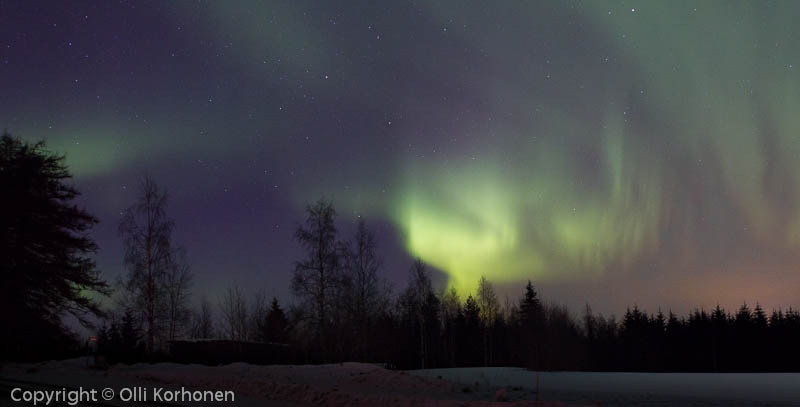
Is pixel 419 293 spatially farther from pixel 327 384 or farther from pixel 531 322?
pixel 327 384

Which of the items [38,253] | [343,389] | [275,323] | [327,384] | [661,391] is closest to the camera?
[343,389]

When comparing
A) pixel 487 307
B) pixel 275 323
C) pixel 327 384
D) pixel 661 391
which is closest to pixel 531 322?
pixel 487 307

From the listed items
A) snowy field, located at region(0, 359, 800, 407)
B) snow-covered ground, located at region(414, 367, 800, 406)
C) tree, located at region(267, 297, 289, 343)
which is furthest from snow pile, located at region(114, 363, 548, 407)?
tree, located at region(267, 297, 289, 343)

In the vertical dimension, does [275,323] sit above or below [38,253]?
below

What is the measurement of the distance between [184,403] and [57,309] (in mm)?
22733

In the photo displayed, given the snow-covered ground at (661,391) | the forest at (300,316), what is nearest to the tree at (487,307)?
the forest at (300,316)

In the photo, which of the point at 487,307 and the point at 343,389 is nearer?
the point at 343,389

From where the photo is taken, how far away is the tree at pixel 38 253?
95.6ft

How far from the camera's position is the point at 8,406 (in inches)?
448

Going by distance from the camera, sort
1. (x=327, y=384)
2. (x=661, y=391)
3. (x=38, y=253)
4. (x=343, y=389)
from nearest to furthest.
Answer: (x=343, y=389), (x=327, y=384), (x=661, y=391), (x=38, y=253)

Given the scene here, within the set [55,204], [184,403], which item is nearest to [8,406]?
[184,403]

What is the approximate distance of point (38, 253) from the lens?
104 feet

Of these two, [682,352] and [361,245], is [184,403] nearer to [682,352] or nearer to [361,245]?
[361,245]

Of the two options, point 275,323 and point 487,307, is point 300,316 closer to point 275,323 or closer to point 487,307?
point 275,323
